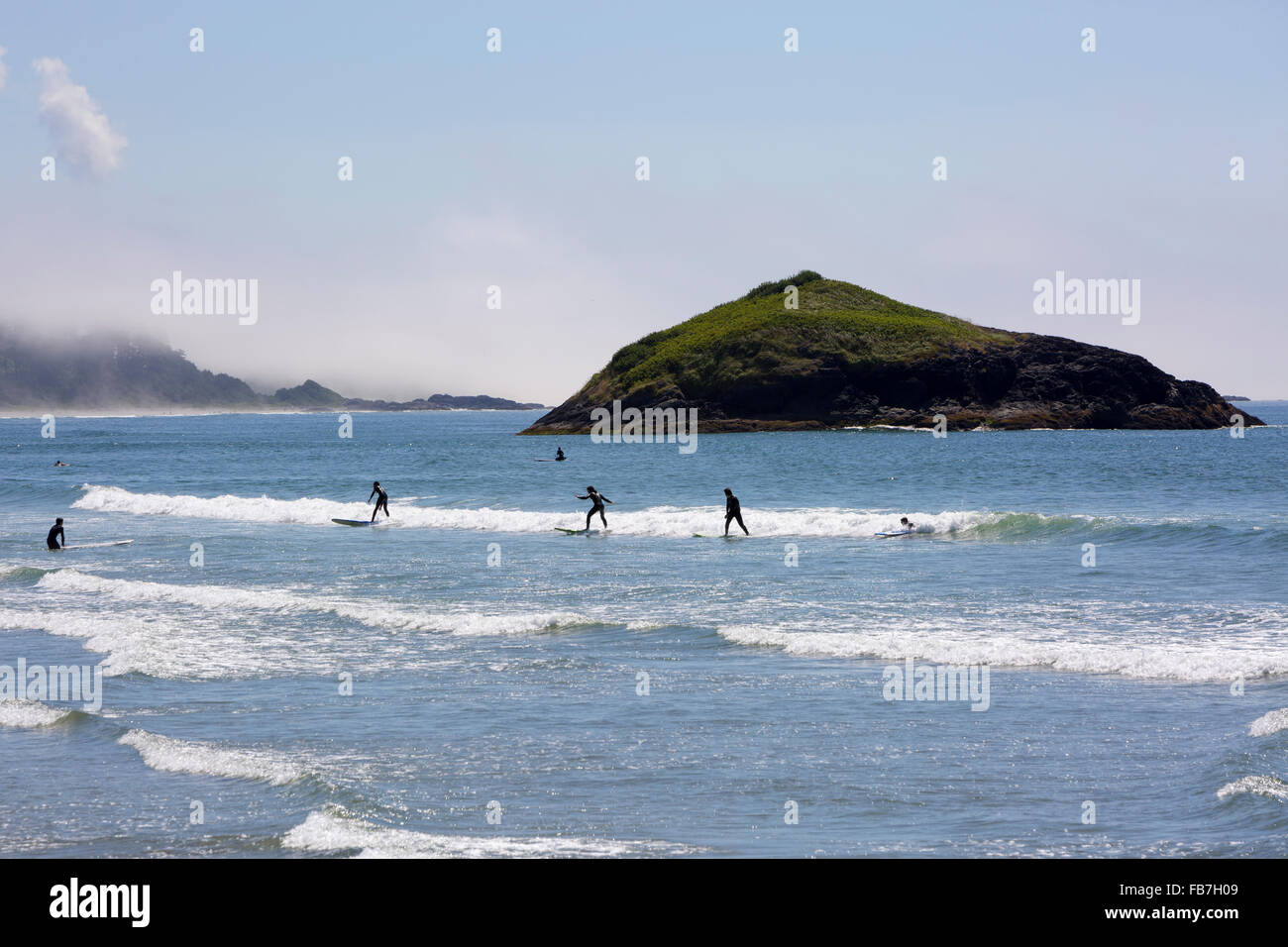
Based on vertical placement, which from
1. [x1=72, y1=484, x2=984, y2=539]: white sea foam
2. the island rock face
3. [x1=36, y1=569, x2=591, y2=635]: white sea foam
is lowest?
[x1=36, y1=569, x2=591, y2=635]: white sea foam

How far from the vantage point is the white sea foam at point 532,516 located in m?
34.8

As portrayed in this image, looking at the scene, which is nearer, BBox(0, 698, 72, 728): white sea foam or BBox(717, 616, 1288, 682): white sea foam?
BBox(0, 698, 72, 728): white sea foam

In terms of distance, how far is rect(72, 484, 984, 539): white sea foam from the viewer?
34.8 m

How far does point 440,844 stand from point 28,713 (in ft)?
24.3

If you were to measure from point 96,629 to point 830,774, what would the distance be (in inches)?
557

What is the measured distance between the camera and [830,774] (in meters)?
10.6

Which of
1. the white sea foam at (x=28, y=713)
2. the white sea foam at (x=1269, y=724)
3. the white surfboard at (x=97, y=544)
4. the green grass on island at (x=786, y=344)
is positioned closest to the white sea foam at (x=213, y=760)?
the white sea foam at (x=28, y=713)

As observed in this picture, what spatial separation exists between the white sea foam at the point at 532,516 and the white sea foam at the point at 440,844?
1008 inches

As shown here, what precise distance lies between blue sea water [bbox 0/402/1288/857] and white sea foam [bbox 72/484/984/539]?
36 cm

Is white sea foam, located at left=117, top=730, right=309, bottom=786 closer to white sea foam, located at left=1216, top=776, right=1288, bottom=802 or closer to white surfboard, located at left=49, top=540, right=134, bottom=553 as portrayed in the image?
white sea foam, located at left=1216, top=776, right=1288, bottom=802

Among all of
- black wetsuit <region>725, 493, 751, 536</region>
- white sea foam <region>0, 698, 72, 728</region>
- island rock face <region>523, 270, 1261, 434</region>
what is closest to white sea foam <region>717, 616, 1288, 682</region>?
white sea foam <region>0, 698, 72, 728</region>

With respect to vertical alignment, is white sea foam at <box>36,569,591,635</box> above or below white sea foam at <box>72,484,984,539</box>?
below

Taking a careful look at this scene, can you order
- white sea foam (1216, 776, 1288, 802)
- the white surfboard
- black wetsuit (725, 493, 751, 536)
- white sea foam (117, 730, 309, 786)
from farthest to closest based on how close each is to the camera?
black wetsuit (725, 493, 751, 536) → the white surfboard → white sea foam (117, 730, 309, 786) → white sea foam (1216, 776, 1288, 802)

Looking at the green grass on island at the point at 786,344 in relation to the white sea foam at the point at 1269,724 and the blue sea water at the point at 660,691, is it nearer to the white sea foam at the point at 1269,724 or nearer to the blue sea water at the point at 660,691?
the blue sea water at the point at 660,691
